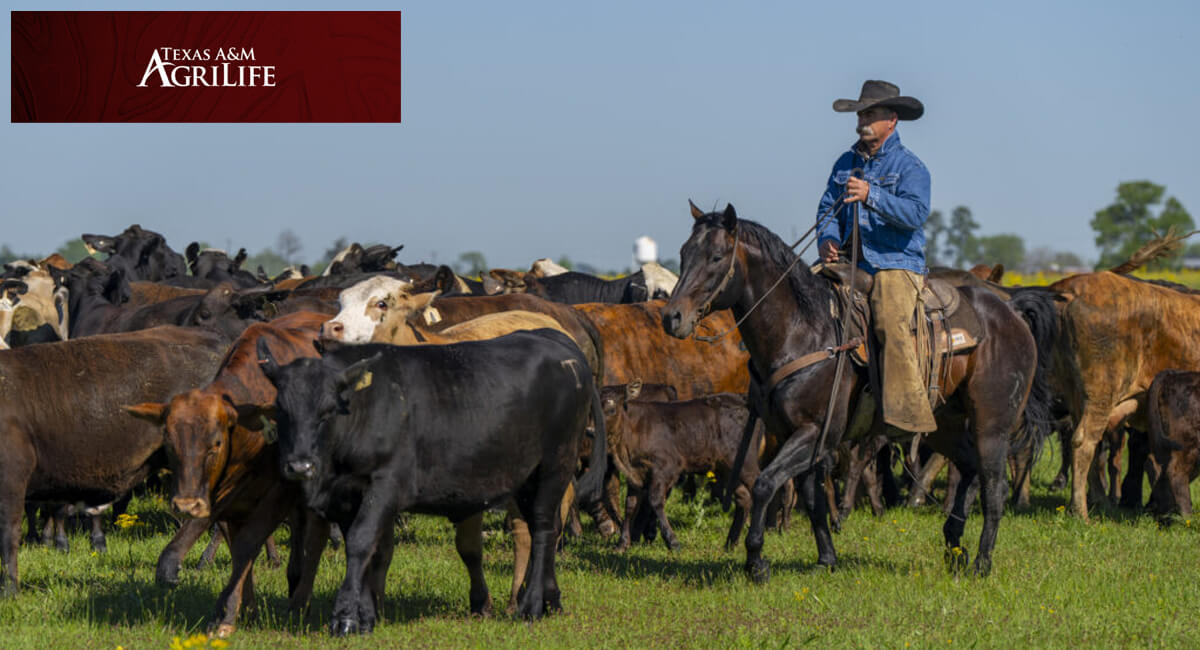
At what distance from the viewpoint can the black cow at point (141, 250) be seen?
23.2m

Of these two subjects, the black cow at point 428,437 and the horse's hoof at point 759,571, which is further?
the horse's hoof at point 759,571

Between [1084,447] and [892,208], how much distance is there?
5.00 meters

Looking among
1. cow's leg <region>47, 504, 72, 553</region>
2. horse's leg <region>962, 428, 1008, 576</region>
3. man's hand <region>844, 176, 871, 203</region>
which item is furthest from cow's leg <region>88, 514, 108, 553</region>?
horse's leg <region>962, 428, 1008, 576</region>

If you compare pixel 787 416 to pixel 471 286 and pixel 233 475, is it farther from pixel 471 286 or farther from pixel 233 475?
pixel 471 286

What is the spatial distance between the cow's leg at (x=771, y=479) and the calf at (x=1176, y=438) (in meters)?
4.71

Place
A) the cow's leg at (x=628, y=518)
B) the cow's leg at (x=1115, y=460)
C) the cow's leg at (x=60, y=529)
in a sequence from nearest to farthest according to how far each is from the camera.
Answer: the cow's leg at (x=60, y=529) → the cow's leg at (x=628, y=518) → the cow's leg at (x=1115, y=460)

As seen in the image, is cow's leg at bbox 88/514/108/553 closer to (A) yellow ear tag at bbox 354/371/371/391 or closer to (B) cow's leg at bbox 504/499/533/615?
(B) cow's leg at bbox 504/499/533/615

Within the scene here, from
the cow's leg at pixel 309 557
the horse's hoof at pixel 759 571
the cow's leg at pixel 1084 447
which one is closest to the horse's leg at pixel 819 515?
the horse's hoof at pixel 759 571

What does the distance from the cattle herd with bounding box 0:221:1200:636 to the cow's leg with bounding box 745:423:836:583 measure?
15mm

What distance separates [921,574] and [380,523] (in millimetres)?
4113

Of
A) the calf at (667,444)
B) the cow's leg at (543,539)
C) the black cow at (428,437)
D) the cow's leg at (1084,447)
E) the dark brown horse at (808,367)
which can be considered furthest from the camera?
the cow's leg at (1084,447)

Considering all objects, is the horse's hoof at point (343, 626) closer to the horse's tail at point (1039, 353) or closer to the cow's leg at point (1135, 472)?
the horse's tail at point (1039, 353)

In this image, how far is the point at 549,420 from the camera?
8.37m

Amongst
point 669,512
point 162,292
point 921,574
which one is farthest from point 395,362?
point 162,292
